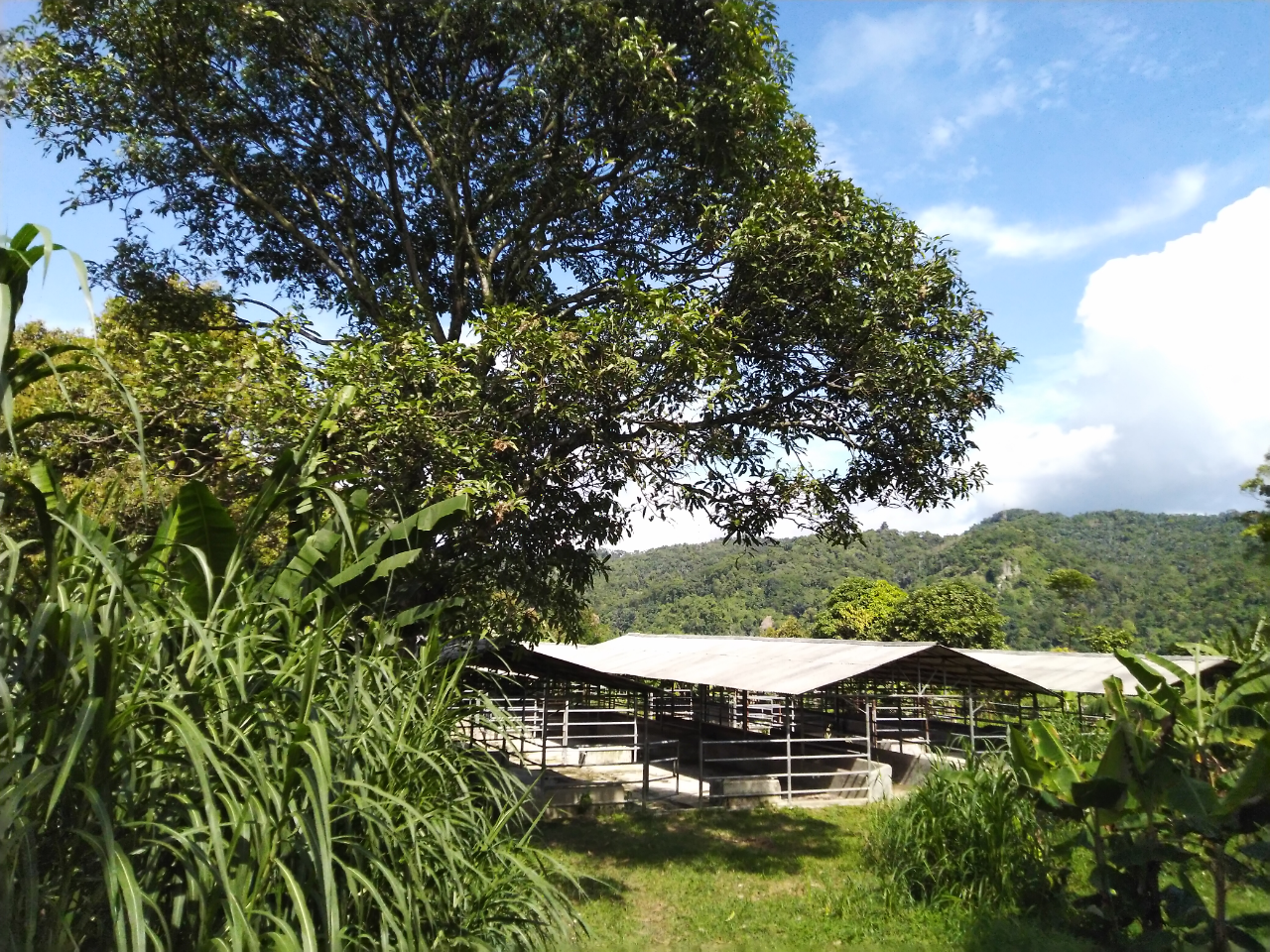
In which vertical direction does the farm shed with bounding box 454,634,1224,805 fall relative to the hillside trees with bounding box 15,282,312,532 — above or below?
below

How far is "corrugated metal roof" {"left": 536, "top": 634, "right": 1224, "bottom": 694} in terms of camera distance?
1537cm

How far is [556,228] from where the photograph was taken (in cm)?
994

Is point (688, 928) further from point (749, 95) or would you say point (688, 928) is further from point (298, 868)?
point (749, 95)

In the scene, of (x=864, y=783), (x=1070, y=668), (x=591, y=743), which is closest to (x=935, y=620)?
(x=1070, y=668)

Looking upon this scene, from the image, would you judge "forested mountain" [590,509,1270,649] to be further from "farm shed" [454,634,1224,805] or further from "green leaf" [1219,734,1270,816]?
"green leaf" [1219,734,1270,816]

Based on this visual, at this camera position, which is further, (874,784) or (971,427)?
(874,784)

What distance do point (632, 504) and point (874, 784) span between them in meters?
8.39

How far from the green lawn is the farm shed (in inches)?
48.5

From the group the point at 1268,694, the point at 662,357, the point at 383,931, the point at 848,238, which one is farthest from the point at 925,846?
the point at 383,931

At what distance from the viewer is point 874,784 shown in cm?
1462

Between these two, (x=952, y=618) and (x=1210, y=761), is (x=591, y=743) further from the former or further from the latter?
(x=952, y=618)

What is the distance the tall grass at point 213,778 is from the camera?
2053 mm

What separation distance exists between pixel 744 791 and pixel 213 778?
1301 cm

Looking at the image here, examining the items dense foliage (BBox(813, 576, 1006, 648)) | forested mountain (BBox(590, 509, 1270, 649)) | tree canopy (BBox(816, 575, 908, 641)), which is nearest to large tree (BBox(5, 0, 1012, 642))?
dense foliage (BBox(813, 576, 1006, 648))
